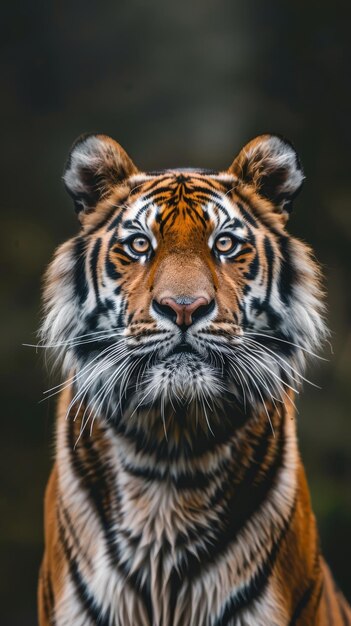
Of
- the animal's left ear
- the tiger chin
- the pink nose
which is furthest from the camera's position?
the animal's left ear

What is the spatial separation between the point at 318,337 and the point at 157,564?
518 millimetres

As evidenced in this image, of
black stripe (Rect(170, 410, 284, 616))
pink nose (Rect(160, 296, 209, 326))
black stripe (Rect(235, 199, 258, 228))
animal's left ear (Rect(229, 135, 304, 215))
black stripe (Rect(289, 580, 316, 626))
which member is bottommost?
black stripe (Rect(289, 580, 316, 626))

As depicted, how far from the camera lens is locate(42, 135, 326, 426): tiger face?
1433 mm

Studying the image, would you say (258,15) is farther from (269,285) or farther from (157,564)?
(157,564)

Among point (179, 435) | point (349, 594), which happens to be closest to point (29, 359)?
point (349, 594)

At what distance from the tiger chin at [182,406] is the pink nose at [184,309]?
6cm

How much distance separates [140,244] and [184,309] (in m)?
0.21

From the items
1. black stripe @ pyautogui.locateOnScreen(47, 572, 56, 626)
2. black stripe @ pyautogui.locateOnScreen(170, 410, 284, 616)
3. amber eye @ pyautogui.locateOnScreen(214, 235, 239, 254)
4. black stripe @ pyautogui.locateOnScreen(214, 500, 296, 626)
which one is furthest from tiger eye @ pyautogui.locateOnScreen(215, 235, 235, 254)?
black stripe @ pyautogui.locateOnScreen(47, 572, 56, 626)

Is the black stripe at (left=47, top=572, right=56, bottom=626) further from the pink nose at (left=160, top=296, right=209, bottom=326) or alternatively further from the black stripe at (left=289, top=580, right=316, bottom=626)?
the pink nose at (left=160, top=296, right=209, bottom=326)

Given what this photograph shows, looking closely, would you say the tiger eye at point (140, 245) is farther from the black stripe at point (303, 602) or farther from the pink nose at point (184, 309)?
the black stripe at point (303, 602)

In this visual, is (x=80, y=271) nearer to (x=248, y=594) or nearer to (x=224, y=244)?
(x=224, y=244)

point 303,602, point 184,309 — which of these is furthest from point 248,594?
point 184,309

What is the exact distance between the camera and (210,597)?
5.03 ft

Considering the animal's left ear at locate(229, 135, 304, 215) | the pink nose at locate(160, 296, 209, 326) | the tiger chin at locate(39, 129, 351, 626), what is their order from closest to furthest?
the pink nose at locate(160, 296, 209, 326), the tiger chin at locate(39, 129, 351, 626), the animal's left ear at locate(229, 135, 304, 215)
